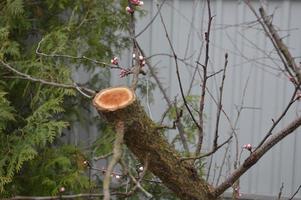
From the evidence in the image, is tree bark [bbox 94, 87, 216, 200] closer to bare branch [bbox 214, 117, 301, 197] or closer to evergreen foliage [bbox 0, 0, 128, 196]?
bare branch [bbox 214, 117, 301, 197]

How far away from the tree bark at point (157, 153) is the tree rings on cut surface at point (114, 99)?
0.05 ft

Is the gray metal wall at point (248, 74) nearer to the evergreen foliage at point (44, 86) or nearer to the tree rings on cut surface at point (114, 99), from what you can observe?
the evergreen foliage at point (44, 86)

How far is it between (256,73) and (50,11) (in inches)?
76.1

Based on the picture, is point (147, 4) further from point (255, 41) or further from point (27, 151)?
point (27, 151)

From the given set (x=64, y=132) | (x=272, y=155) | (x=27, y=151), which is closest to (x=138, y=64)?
(x=27, y=151)

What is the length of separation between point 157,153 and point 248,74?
2.98m

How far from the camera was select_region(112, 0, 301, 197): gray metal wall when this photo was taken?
4930mm

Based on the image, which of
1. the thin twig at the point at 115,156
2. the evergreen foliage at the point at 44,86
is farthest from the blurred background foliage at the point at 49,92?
the thin twig at the point at 115,156

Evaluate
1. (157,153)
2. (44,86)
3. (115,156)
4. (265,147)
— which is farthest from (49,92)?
(115,156)

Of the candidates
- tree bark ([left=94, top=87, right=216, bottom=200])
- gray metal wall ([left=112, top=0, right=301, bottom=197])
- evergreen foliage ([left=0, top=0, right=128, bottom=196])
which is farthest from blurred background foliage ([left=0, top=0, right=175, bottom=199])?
tree bark ([left=94, top=87, right=216, bottom=200])

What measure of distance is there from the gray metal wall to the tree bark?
2658mm

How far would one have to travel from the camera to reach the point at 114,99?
80.7 inches

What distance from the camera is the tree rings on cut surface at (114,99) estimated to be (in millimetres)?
2006

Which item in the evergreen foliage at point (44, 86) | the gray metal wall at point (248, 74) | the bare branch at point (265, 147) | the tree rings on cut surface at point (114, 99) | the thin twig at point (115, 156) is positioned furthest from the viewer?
the gray metal wall at point (248, 74)
